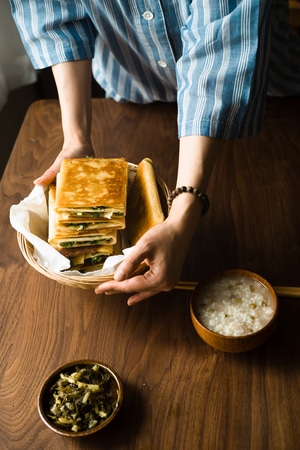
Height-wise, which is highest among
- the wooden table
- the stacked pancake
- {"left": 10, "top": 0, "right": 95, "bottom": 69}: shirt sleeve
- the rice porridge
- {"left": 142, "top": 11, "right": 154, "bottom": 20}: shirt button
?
{"left": 142, "top": 11, "right": 154, "bottom": 20}: shirt button

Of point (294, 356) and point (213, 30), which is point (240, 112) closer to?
point (213, 30)

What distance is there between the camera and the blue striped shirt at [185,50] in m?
1.41

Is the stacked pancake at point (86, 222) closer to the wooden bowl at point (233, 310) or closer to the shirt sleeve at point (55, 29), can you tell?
the wooden bowl at point (233, 310)

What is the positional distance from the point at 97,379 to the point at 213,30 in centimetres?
86

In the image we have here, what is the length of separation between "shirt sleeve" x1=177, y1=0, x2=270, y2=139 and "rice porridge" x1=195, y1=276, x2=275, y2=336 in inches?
15.0

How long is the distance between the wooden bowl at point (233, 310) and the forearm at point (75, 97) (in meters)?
0.71

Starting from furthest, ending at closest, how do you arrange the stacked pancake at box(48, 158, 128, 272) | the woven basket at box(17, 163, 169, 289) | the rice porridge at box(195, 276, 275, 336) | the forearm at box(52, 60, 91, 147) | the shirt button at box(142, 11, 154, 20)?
the forearm at box(52, 60, 91, 147) < the shirt button at box(142, 11, 154, 20) < the stacked pancake at box(48, 158, 128, 272) < the woven basket at box(17, 163, 169, 289) < the rice porridge at box(195, 276, 275, 336)

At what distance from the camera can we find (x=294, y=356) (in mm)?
1244

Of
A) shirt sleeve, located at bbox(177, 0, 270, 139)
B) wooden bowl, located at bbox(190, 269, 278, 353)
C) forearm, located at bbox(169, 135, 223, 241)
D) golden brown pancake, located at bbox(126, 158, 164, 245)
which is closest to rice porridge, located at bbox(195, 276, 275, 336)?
wooden bowl, located at bbox(190, 269, 278, 353)

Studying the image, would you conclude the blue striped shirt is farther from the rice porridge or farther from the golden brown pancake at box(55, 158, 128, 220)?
the rice porridge

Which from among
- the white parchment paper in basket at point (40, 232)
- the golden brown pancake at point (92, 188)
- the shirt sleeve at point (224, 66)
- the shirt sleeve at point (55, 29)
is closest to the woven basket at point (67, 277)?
the white parchment paper in basket at point (40, 232)

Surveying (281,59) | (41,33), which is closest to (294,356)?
(281,59)

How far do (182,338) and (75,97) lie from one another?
35.4 inches

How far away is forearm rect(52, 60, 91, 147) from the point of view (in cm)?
180
